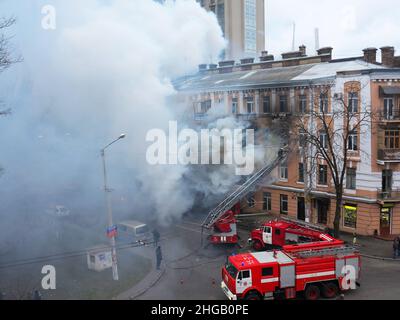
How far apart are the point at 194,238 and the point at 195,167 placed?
500cm

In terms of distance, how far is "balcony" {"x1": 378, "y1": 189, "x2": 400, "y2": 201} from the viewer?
2794cm

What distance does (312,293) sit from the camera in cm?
1875

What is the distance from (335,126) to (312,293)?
14.3m

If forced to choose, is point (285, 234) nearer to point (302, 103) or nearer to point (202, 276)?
point (202, 276)

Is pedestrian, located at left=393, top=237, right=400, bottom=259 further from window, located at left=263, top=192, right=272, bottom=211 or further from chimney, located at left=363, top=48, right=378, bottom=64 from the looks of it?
chimney, located at left=363, top=48, right=378, bottom=64

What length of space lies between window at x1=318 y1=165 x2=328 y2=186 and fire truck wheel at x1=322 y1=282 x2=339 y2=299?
1284cm

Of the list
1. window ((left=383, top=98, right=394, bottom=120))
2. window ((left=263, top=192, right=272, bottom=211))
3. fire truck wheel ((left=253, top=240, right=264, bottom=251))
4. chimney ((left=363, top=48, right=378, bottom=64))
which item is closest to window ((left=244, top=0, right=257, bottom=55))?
chimney ((left=363, top=48, right=378, bottom=64))

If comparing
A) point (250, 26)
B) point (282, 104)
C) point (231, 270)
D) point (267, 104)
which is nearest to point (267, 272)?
point (231, 270)

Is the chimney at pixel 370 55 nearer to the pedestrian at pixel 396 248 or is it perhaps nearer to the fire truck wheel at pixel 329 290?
the pedestrian at pixel 396 248

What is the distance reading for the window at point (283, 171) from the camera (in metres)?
33.2

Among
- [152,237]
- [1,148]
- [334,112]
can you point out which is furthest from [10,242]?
[334,112]

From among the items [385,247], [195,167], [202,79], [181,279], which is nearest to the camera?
[181,279]
